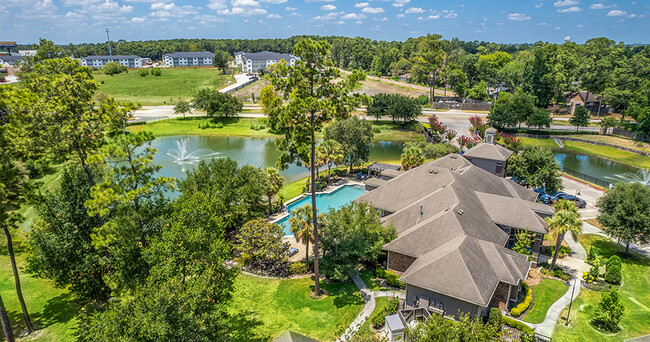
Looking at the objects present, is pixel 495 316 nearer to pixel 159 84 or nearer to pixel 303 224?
pixel 303 224

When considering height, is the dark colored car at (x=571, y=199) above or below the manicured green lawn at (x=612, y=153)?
below

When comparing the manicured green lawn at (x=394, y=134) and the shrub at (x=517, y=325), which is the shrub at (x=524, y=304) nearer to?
the shrub at (x=517, y=325)

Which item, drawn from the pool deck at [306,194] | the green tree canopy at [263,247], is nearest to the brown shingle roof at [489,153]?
the pool deck at [306,194]

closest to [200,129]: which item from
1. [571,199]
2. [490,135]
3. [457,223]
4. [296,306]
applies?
[490,135]

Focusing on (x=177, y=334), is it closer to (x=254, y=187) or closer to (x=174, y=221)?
(x=174, y=221)

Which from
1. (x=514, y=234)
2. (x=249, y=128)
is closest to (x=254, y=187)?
(x=514, y=234)

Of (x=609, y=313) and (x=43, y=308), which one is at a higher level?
(x=609, y=313)

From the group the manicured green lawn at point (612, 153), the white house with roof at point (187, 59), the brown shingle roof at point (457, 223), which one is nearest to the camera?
the brown shingle roof at point (457, 223)

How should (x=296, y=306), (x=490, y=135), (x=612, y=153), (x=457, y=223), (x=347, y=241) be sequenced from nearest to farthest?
(x=296, y=306) < (x=347, y=241) < (x=457, y=223) < (x=490, y=135) < (x=612, y=153)
